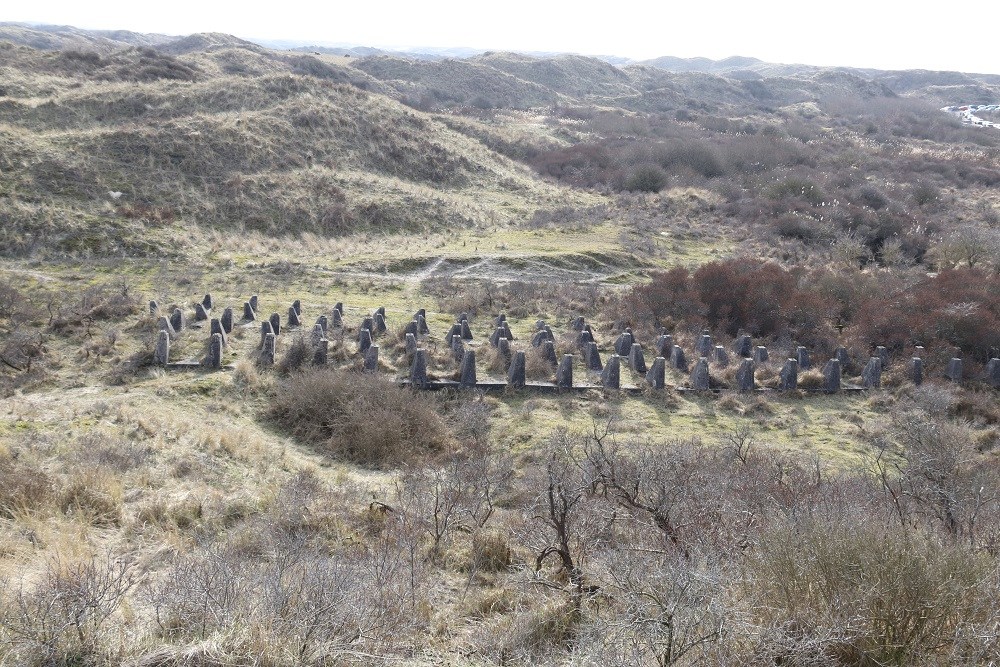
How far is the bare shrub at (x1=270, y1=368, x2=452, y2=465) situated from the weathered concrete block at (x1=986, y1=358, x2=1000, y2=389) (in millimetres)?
10823

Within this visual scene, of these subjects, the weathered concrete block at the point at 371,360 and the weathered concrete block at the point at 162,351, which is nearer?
the weathered concrete block at the point at 371,360

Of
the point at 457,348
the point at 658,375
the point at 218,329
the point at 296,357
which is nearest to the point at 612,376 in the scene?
the point at 658,375

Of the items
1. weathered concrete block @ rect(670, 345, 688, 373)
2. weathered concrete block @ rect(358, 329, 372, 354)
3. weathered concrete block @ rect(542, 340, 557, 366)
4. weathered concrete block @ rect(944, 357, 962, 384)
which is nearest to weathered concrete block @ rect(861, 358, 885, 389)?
weathered concrete block @ rect(944, 357, 962, 384)

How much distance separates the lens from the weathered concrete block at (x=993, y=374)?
1353cm

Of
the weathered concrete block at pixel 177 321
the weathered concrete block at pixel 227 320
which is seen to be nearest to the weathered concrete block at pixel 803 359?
the weathered concrete block at pixel 227 320

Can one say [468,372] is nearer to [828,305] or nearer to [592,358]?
[592,358]

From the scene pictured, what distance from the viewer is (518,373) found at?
1295 centimetres

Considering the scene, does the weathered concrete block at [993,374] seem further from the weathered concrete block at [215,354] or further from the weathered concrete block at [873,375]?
the weathered concrete block at [215,354]

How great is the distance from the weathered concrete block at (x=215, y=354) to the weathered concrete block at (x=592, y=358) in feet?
23.5

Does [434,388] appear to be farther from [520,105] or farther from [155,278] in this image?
[520,105]

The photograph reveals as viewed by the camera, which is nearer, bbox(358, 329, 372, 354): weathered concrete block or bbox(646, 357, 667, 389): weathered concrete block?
bbox(646, 357, 667, 389): weathered concrete block

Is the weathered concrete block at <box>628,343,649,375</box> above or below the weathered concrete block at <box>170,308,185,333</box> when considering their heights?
below

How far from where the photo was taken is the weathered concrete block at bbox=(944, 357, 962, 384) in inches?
535

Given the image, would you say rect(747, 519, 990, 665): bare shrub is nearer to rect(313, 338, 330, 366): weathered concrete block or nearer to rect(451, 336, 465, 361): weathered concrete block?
rect(451, 336, 465, 361): weathered concrete block
